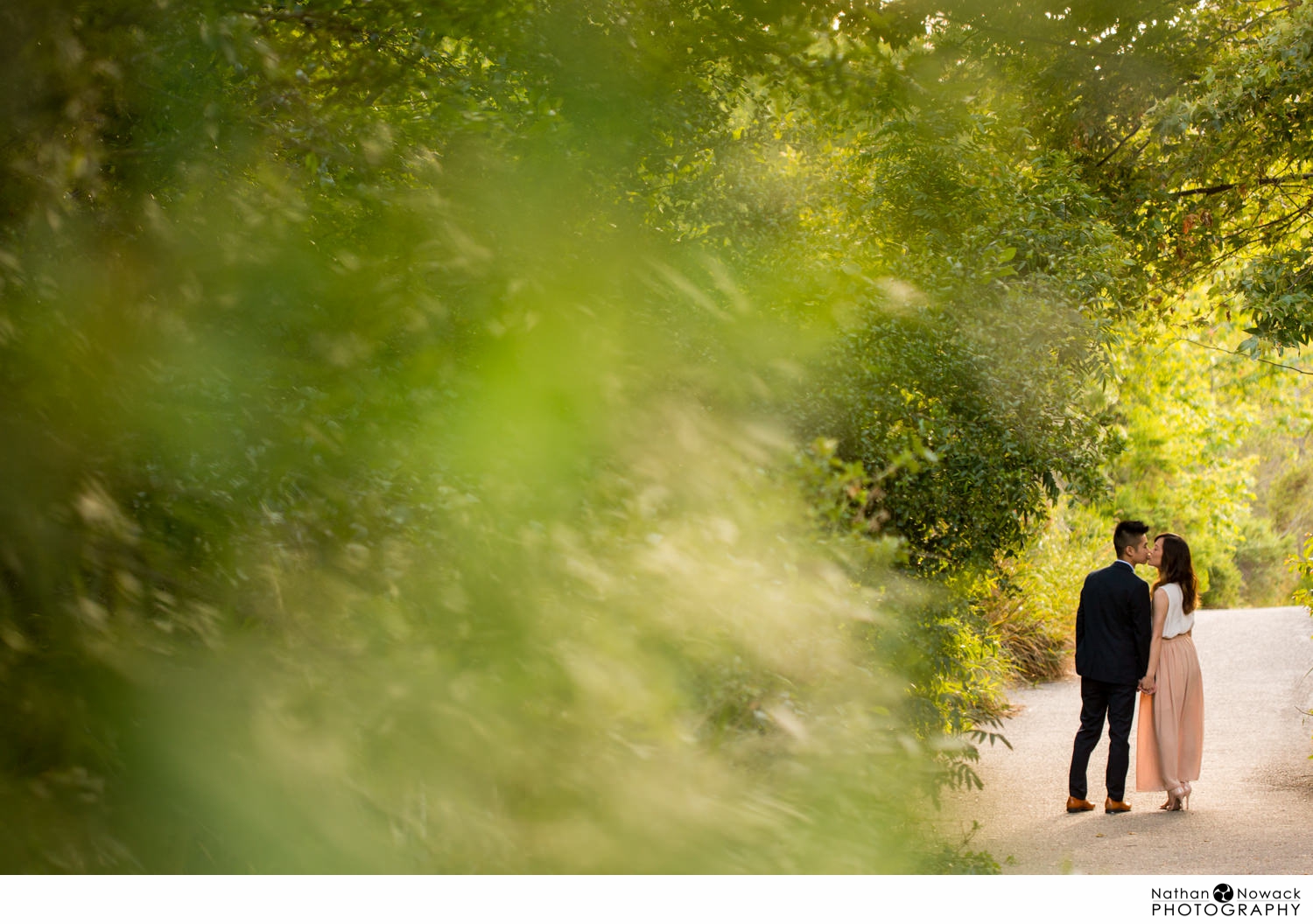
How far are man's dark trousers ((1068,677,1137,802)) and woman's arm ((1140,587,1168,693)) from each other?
3.8 inches

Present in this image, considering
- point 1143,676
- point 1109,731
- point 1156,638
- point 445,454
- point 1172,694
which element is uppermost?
point 1156,638

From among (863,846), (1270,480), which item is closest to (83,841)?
(863,846)

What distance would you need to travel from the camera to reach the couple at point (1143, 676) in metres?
7.16

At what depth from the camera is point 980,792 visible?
305 inches

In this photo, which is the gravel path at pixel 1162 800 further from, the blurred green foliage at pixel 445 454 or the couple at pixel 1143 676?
the blurred green foliage at pixel 445 454

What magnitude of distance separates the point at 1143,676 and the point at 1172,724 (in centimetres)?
32

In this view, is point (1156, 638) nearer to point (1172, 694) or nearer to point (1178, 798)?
point (1172, 694)

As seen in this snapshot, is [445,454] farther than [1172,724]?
No

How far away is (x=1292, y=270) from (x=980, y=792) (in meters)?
4.28

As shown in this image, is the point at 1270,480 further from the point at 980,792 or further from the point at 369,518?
the point at 369,518

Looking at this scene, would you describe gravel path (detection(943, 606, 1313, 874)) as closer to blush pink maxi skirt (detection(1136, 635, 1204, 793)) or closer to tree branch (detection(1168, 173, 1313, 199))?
blush pink maxi skirt (detection(1136, 635, 1204, 793))

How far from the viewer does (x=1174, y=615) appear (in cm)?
732

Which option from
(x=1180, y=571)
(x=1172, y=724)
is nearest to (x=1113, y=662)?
A: (x=1172, y=724)
